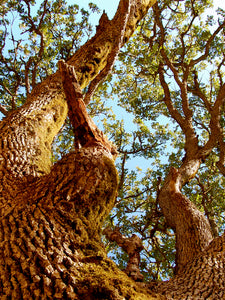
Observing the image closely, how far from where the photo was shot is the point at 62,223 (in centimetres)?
206

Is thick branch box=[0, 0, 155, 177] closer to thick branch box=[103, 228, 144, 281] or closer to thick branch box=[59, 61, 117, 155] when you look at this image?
thick branch box=[59, 61, 117, 155]

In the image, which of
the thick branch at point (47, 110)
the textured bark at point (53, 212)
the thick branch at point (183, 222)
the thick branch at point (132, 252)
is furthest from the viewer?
the thick branch at point (183, 222)

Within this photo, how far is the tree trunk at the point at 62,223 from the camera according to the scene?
1597mm

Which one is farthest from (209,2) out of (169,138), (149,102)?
(169,138)

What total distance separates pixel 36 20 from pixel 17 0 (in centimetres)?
101

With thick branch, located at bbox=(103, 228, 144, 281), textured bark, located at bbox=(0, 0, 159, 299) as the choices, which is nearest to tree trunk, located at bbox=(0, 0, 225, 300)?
textured bark, located at bbox=(0, 0, 159, 299)

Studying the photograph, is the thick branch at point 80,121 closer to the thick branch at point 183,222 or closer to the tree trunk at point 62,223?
the tree trunk at point 62,223

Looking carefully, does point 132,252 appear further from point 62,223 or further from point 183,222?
point 183,222

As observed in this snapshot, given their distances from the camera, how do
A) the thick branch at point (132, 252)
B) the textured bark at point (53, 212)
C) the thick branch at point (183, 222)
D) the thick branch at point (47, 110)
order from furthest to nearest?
the thick branch at point (183, 222)
the thick branch at point (47, 110)
the thick branch at point (132, 252)
the textured bark at point (53, 212)

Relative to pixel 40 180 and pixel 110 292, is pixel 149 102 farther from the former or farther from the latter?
pixel 110 292

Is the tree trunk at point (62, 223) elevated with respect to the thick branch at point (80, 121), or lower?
lower

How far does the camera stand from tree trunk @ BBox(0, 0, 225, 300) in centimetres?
160

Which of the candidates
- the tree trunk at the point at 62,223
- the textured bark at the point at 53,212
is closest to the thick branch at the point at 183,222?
the tree trunk at the point at 62,223

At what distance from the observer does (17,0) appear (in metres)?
8.59
